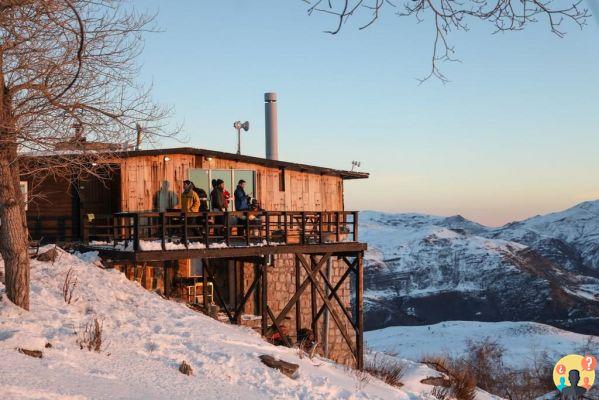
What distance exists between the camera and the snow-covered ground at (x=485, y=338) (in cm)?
6512

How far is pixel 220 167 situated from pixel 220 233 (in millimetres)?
3346

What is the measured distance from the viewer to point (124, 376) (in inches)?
405

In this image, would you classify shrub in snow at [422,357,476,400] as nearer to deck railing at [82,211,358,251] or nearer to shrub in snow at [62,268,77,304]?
deck railing at [82,211,358,251]

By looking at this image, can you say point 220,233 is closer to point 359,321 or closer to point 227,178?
point 227,178

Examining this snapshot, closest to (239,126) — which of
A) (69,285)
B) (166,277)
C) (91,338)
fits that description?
(166,277)

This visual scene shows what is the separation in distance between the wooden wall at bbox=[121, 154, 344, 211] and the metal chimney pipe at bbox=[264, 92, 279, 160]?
15.2 feet

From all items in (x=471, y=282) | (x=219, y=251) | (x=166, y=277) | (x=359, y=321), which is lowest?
(x=471, y=282)

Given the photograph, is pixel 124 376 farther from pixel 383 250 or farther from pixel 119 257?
pixel 383 250

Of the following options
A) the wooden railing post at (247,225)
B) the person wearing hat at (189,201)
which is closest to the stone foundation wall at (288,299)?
the person wearing hat at (189,201)

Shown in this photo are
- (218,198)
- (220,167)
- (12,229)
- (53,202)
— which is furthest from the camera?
(220,167)

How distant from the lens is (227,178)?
24.0 m

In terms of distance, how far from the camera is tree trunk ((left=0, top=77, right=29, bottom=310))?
12672 millimetres

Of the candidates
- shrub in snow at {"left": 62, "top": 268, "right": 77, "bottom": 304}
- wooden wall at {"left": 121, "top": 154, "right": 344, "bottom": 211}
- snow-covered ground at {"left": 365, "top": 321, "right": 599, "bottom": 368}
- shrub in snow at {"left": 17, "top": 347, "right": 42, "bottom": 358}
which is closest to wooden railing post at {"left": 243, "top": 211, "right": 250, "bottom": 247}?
wooden wall at {"left": 121, "top": 154, "right": 344, "bottom": 211}

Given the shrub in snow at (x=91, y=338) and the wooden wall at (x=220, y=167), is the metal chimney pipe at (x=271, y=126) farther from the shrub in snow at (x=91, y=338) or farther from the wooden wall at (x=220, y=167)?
the shrub in snow at (x=91, y=338)
